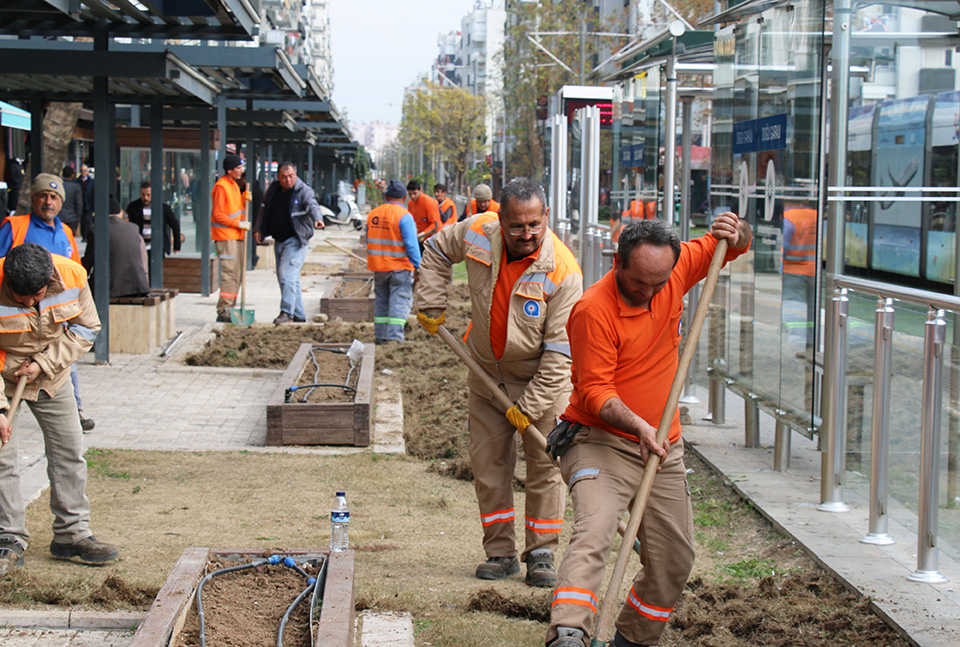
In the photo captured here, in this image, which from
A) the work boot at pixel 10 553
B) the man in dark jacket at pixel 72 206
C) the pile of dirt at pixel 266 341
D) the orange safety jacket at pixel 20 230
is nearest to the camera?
the work boot at pixel 10 553

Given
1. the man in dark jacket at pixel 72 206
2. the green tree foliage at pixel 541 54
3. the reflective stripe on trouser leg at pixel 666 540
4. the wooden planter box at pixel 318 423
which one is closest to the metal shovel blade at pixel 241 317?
the man in dark jacket at pixel 72 206

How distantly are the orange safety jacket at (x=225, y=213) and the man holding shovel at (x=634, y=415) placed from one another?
1116cm

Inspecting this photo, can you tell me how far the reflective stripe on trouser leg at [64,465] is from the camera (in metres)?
5.48

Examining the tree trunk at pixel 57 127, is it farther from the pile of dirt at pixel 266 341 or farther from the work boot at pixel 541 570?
the work boot at pixel 541 570

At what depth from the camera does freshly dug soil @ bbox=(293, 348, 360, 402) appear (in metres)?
9.34

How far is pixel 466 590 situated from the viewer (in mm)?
5246

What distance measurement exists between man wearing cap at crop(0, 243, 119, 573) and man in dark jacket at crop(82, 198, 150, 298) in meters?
6.11

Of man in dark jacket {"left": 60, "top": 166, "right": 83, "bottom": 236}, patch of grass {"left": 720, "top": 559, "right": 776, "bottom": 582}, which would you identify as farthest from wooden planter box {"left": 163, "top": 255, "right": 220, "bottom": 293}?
patch of grass {"left": 720, "top": 559, "right": 776, "bottom": 582}

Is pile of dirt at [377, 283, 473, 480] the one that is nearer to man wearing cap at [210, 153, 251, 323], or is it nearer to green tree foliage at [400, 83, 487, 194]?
man wearing cap at [210, 153, 251, 323]

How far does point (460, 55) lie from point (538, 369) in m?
170

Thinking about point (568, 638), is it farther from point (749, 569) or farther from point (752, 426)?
point (752, 426)

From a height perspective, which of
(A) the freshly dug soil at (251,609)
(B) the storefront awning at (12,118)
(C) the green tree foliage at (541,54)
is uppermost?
(C) the green tree foliage at (541,54)

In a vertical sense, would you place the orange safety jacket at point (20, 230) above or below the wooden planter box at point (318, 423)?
above

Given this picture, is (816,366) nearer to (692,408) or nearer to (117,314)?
(692,408)
